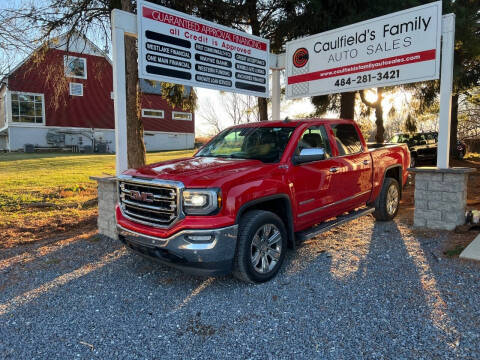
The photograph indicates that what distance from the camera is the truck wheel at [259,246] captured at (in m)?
3.60

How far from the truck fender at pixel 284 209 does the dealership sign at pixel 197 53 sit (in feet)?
9.91

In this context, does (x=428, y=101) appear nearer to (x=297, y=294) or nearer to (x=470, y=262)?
(x=470, y=262)

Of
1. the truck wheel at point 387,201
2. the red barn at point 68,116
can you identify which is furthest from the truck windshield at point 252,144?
the red barn at point 68,116

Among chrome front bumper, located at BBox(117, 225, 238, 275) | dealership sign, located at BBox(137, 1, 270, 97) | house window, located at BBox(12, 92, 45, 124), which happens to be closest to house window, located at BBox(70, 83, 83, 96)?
house window, located at BBox(12, 92, 45, 124)

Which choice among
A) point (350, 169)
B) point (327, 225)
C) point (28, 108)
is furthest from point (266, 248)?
point (28, 108)

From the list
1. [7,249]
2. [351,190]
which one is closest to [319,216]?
[351,190]

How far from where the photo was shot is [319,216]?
4715 mm

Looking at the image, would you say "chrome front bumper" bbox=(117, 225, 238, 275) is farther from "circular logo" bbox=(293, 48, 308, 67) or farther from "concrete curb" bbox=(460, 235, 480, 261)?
"circular logo" bbox=(293, 48, 308, 67)

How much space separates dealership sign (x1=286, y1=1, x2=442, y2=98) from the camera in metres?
6.05

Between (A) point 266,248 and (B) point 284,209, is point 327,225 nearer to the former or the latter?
(B) point 284,209

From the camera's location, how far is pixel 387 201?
249 inches

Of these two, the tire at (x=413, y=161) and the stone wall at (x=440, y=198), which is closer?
the stone wall at (x=440, y=198)

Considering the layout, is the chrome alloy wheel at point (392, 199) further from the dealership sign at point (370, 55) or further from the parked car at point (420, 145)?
the parked car at point (420, 145)

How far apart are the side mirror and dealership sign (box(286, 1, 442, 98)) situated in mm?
3486
